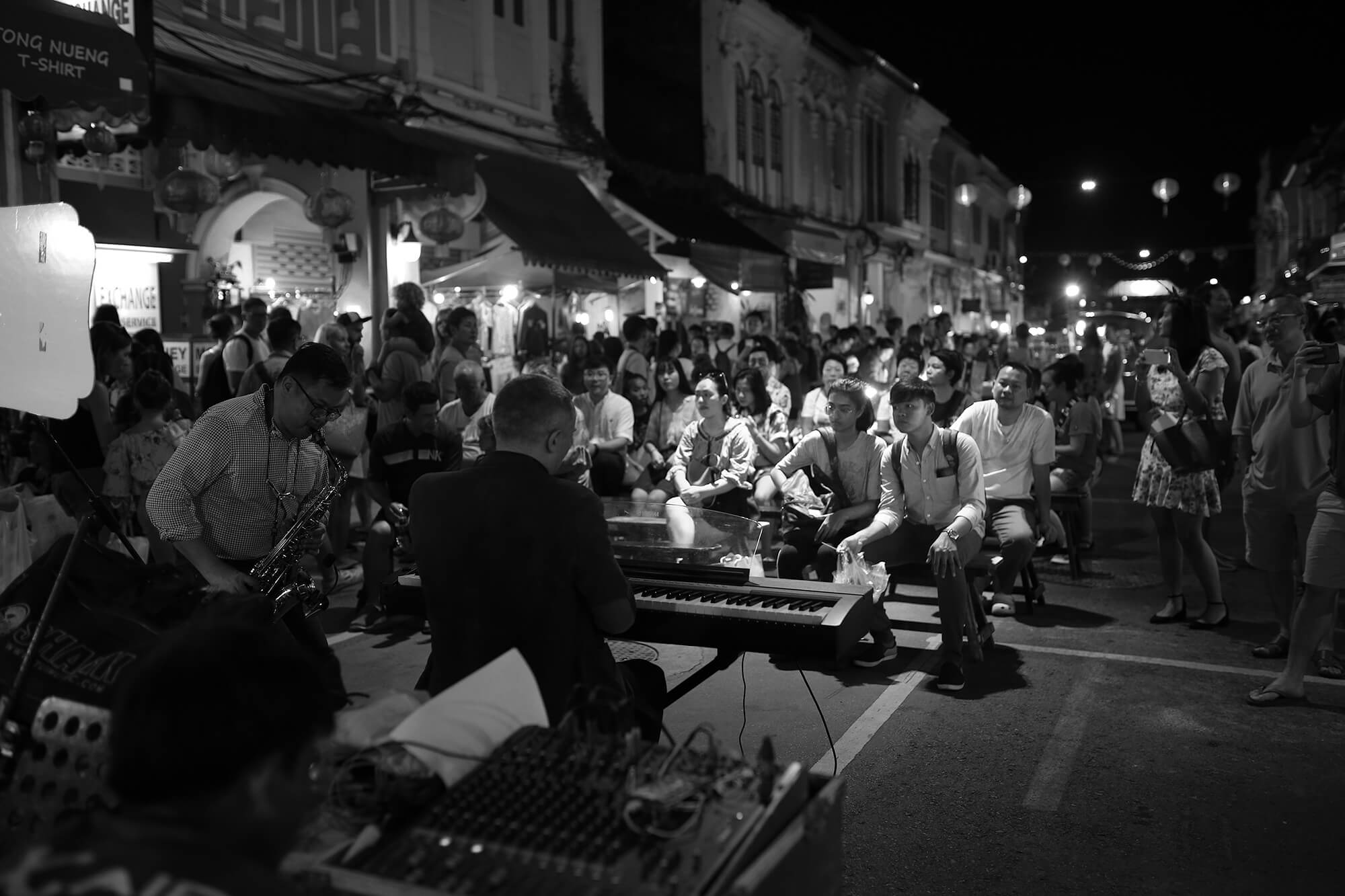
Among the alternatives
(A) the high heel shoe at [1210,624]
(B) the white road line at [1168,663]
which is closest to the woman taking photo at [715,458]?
(B) the white road line at [1168,663]

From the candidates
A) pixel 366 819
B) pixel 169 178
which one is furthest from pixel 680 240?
pixel 366 819

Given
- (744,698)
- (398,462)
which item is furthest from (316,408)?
(398,462)

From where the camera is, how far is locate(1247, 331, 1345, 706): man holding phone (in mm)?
5508

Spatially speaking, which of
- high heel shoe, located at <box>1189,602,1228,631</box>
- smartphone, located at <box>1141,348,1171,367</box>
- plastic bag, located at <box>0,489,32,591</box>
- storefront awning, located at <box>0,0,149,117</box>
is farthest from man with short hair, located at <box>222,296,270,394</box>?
high heel shoe, located at <box>1189,602,1228,631</box>

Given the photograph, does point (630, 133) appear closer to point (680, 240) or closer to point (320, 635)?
point (680, 240)

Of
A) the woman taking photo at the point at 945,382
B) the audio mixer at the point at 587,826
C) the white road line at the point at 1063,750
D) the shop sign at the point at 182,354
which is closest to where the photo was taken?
the audio mixer at the point at 587,826

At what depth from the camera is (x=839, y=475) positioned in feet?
23.8

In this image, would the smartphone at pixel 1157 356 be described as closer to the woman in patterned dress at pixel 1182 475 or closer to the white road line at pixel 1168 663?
the woman in patterned dress at pixel 1182 475

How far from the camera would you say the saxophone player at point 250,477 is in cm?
409

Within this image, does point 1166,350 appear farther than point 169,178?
No

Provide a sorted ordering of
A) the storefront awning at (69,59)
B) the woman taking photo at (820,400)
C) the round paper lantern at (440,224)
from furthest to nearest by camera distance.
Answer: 1. the round paper lantern at (440,224)
2. the woman taking photo at (820,400)
3. the storefront awning at (69,59)

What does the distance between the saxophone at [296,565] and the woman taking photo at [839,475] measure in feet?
11.1

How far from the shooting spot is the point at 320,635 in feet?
14.6

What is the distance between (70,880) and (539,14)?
55.4 feet
